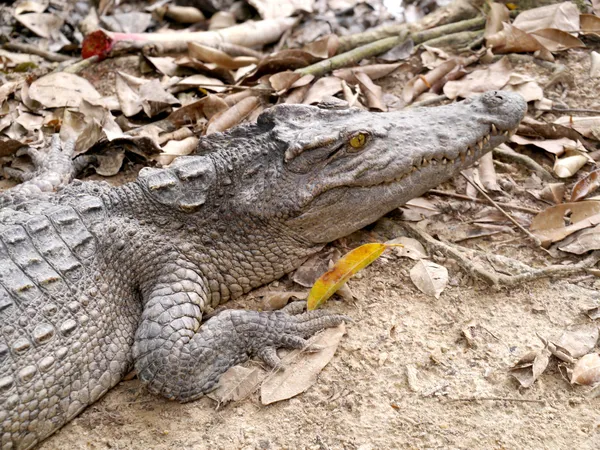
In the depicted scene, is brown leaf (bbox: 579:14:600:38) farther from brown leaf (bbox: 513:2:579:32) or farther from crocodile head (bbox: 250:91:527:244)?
crocodile head (bbox: 250:91:527:244)

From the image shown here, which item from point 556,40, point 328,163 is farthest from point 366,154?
point 556,40

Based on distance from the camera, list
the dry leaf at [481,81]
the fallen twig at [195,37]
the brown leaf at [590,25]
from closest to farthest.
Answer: the dry leaf at [481,81]
the brown leaf at [590,25]
the fallen twig at [195,37]

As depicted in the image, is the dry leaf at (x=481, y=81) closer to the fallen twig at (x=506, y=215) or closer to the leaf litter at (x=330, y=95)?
the leaf litter at (x=330, y=95)

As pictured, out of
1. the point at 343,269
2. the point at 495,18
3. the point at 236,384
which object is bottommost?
the point at 236,384

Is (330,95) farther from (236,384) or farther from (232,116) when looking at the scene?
(236,384)

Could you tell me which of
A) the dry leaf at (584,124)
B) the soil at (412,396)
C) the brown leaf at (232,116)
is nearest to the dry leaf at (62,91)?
the brown leaf at (232,116)
